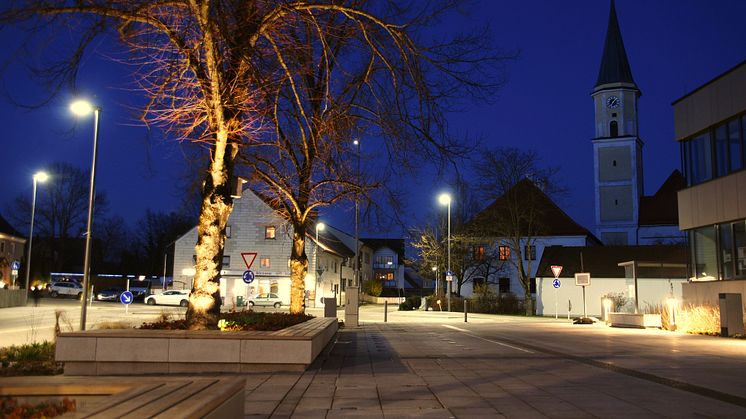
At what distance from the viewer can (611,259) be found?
50.7 m

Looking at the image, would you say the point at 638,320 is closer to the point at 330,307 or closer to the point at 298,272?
the point at 330,307

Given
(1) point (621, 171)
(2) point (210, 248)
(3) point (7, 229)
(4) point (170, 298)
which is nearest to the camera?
(2) point (210, 248)

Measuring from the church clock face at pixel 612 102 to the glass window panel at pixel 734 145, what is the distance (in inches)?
2229

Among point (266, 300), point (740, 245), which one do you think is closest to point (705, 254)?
point (740, 245)

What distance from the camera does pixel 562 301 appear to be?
50250 mm

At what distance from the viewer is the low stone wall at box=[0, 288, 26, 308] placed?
4484 centimetres

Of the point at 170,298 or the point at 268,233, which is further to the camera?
the point at 268,233

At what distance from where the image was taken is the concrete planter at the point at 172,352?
36.1 ft

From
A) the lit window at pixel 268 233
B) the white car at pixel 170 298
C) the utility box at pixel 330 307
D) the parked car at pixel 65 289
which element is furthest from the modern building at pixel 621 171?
the utility box at pixel 330 307

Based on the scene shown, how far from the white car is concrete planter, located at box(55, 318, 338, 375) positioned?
154ft

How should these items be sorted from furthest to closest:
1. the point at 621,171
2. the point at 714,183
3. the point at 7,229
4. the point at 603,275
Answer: the point at 621,171 → the point at 7,229 → the point at 603,275 → the point at 714,183

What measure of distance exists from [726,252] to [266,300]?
137 ft

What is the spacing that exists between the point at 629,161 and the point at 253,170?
212 ft

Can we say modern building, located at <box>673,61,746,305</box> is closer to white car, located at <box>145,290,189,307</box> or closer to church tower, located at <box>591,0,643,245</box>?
white car, located at <box>145,290,189,307</box>
